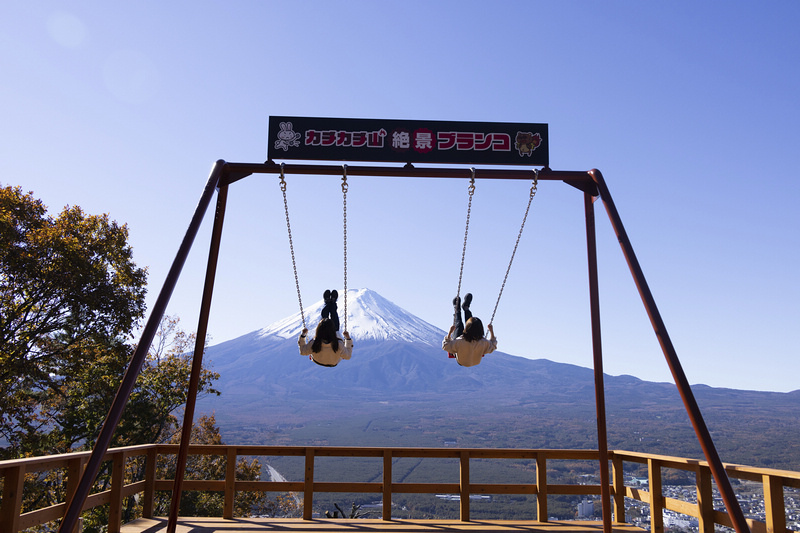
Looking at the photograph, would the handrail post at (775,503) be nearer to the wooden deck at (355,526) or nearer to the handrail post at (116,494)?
the wooden deck at (355,526)

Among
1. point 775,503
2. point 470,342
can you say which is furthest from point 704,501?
point 470,342

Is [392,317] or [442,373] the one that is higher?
[392,317]

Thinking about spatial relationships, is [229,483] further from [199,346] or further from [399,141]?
[399,141]

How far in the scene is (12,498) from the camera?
4160mm

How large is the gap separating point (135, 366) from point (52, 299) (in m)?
9.33

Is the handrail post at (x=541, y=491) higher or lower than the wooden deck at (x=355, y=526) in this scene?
higher

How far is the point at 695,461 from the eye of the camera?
5.07 meters

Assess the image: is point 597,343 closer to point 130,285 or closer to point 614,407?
point 130,285

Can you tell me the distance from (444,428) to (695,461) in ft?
294

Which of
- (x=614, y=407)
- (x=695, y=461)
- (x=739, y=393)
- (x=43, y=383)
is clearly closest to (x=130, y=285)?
(x=43, y=383)

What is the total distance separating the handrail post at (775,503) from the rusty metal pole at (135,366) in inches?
160

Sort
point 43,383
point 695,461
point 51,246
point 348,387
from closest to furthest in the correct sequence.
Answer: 1. point 695,461
2. point 51,246
3. point 43,383
4. point 348,387

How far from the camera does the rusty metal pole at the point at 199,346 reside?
5437mm

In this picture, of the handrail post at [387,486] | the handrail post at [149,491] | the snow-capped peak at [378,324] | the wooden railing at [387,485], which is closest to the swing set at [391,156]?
the wooden railing at [387,485]
